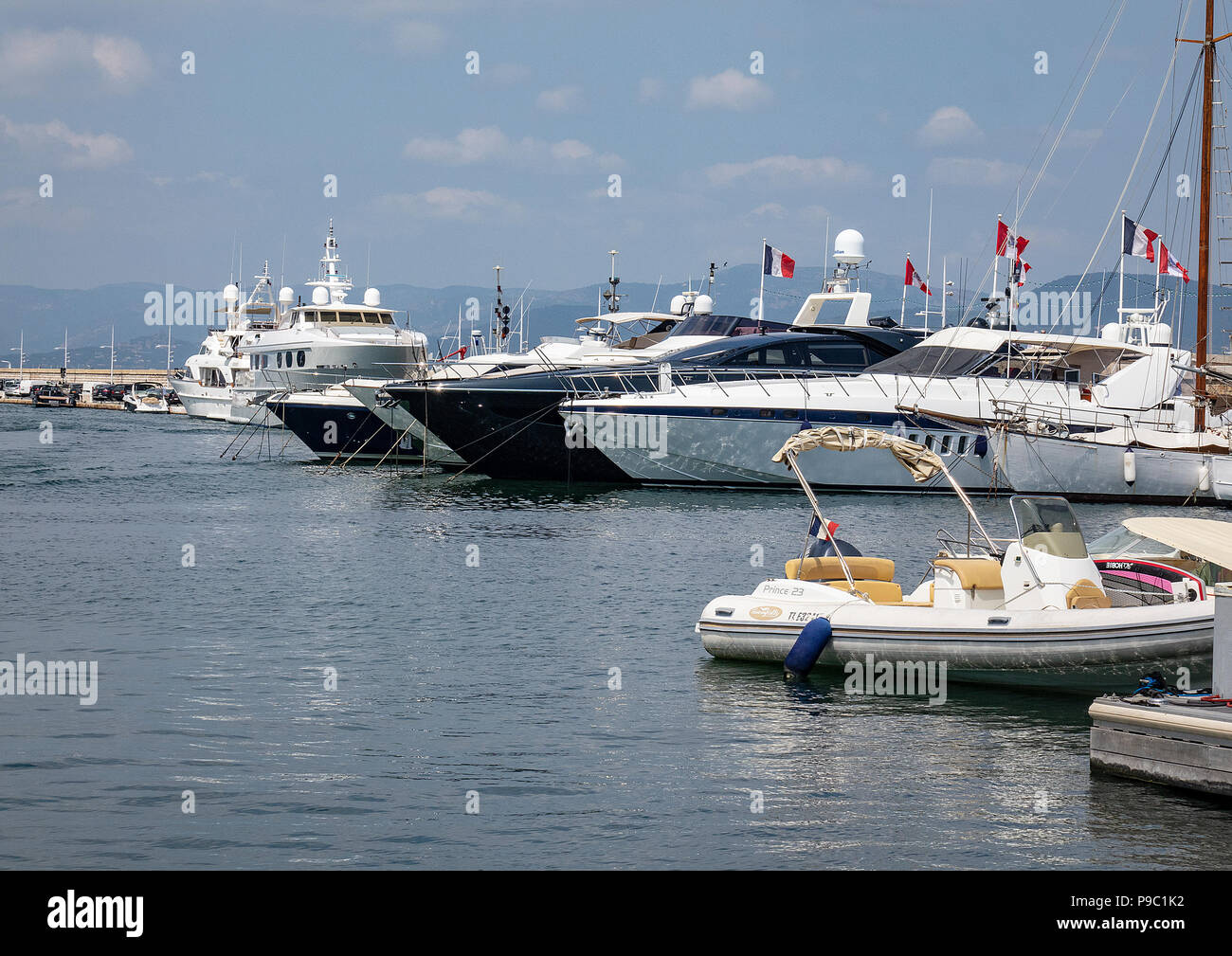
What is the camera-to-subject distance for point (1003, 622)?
14352 mm

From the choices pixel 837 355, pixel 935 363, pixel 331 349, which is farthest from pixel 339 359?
pixel 935 363

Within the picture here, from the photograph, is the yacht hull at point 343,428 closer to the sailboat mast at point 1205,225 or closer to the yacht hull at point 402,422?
the yacht hull at point 402,422

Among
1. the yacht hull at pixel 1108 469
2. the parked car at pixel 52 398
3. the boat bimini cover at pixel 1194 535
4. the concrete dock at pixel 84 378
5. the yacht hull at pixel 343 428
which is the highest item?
the concrete dock at pixel 84 378

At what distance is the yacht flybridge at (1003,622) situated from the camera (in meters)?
13.8

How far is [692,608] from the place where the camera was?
1945cm

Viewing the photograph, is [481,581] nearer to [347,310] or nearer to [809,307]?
[809,307]

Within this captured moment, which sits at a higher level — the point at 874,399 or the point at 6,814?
the point at 874,399

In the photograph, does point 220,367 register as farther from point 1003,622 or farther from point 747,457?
point 1003,622

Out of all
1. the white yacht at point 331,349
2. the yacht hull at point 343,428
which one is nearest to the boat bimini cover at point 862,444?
the yacht hull at point 343,428

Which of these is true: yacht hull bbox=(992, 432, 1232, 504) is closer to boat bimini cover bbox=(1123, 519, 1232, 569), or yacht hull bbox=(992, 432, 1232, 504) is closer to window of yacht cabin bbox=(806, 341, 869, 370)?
window of yacht cabin bbox=(806, 341, 869, 370)

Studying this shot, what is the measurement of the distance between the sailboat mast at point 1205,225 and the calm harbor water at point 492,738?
13.6 m
